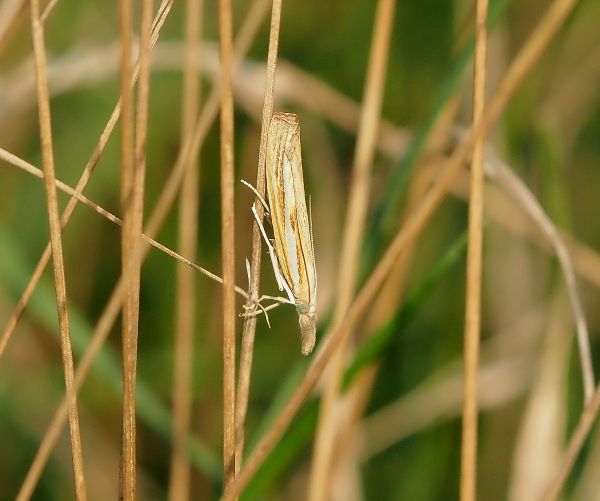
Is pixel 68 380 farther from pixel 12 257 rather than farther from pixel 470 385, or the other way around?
pixel 12 257

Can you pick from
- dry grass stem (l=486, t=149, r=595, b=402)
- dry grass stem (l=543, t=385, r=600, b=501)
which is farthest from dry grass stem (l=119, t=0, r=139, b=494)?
dry grass stem (l=486, t=149, r=595, b=402)

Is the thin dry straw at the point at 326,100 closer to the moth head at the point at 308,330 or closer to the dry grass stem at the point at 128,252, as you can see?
the moth head at the point at 308,330

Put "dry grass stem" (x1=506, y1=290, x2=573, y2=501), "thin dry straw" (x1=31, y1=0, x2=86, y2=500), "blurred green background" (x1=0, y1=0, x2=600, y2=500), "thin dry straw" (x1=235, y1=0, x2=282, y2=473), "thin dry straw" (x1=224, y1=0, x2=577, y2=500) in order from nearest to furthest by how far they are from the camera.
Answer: "thin dry straw" (x1=224, y1=0, x2=577, y2=500), "thin dry straw" (x1=31, y1=0, x2=86, y2=500), "thin dry straw" (x1=235, y1=0, x2=282, y2=473), "dry grass stem" (x1=506, y1=290, x2=573, y2=501), "blurred green background" (x1=0, y1=0, x2=600, y2=500)

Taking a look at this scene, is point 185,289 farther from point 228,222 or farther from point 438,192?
point 438,192

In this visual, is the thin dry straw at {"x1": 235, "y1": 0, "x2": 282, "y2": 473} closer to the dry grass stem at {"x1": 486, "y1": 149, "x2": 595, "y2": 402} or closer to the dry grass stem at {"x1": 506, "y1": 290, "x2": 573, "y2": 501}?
the dry grass stem at {"x1": 486, "y1": 149, "x2": 595, "y2": 402}

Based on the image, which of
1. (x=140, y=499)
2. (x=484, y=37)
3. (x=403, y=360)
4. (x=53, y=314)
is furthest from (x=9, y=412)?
(x=484, y=37)

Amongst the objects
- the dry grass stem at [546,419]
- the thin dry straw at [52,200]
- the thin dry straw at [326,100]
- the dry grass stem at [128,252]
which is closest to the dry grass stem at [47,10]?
the thin dry straw at [52,200]

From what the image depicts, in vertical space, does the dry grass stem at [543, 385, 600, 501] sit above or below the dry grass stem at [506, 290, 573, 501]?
below
